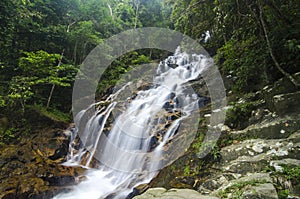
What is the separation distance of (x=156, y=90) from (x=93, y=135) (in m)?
3.95

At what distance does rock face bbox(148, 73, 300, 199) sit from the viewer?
2626 mm

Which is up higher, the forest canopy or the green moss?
the forest canopy

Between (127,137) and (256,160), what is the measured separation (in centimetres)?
492

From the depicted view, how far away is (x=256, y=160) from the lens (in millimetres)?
3387

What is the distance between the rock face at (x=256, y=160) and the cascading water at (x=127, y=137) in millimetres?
1480

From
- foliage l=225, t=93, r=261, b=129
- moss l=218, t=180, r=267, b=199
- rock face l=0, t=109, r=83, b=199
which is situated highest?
foliage l=225, t=93, r=261, b=129

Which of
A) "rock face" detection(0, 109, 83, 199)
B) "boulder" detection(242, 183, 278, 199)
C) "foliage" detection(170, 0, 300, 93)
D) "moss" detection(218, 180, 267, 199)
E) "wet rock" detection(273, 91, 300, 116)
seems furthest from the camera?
"rock face" detection(0, 109, 83, 199)

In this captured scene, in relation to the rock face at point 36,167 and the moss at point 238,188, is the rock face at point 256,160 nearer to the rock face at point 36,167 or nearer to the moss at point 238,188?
the moss at point 238,188

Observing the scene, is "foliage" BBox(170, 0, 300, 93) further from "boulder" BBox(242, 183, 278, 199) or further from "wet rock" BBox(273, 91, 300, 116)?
"boulder" BBox(242, 183, 278, 199)

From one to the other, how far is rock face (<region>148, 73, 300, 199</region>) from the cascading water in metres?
1.48

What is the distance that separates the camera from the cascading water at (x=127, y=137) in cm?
585

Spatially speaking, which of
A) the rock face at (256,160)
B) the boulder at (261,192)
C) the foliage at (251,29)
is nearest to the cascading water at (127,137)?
the rock face at (256,160)

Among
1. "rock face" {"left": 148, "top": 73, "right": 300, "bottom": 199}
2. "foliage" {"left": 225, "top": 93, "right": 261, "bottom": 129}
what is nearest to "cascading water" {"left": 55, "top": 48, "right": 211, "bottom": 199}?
"rock face" {"left": 148, "top": 73, "right": 300, "bottom": 199}

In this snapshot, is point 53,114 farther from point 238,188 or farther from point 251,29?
point 238,188
